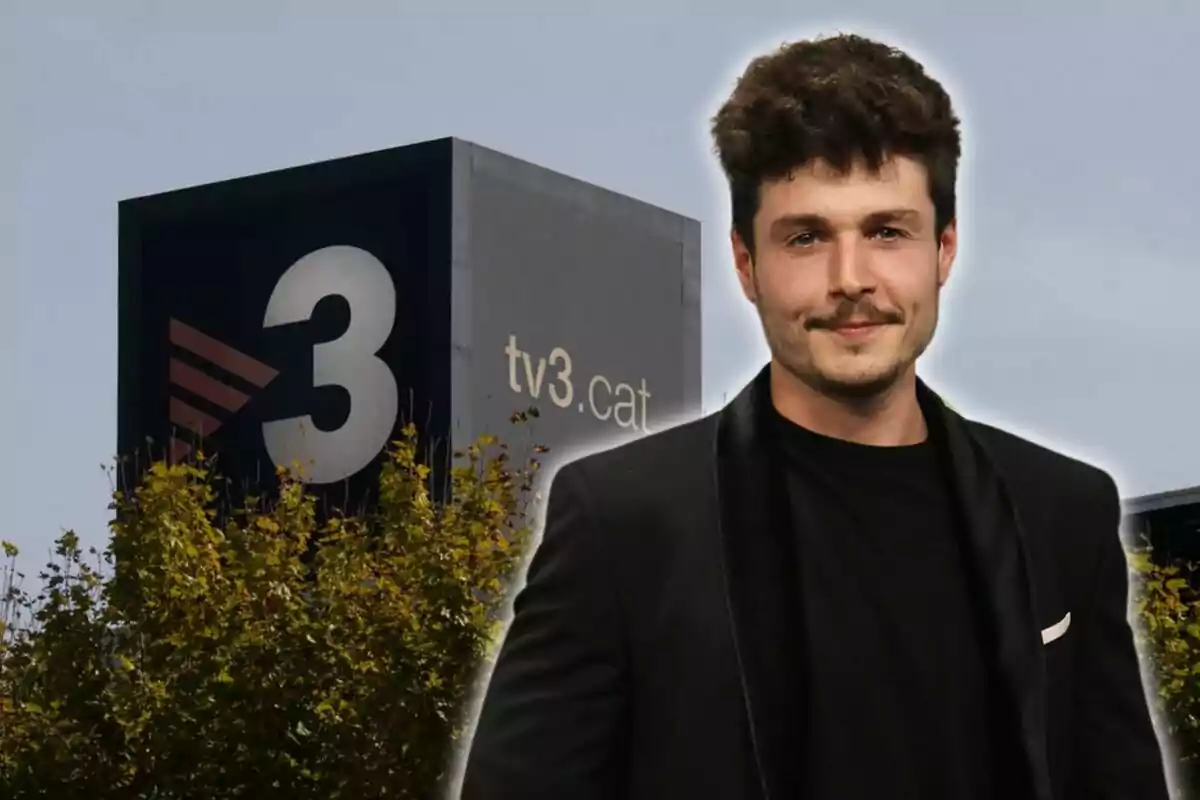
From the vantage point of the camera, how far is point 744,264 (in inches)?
151

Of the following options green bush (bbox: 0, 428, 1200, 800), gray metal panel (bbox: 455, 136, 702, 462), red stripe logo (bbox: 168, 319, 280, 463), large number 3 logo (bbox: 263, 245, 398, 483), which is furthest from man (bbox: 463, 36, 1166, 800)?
red stripe logo (bbox: 168, 319, 280, 463)

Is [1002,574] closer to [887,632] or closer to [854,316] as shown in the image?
[887,632]

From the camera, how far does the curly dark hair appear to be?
3.69m

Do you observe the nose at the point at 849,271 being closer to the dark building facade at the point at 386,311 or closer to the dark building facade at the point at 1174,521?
the dark building facade at the point at 1174,521

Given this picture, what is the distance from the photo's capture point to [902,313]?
373cm

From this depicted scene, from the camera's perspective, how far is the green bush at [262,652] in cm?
2070

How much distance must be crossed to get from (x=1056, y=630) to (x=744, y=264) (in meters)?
0.80

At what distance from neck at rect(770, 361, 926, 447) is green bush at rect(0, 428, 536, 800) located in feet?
52.5

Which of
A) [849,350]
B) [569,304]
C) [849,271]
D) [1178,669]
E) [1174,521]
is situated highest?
[569,304]

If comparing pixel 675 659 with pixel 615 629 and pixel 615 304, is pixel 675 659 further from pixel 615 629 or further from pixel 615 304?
pixel 615 304

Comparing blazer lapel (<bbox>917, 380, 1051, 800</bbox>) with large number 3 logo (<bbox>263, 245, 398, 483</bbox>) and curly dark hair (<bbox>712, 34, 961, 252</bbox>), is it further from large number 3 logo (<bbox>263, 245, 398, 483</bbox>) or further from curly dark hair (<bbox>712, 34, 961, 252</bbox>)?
large number 3 logo (<bbox>263, 245, 398, 483</bbox>)

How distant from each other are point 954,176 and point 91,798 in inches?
817

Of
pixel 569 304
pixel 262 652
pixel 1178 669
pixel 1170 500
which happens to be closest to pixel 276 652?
pixel 262 652

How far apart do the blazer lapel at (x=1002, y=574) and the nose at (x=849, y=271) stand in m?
0.33
